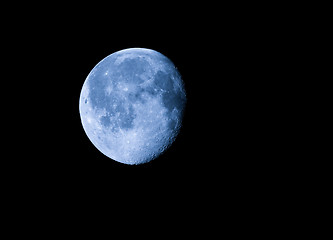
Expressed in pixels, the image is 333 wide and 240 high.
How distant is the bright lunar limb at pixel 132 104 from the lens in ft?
7.16

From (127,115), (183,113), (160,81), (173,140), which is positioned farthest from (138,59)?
(173,140)

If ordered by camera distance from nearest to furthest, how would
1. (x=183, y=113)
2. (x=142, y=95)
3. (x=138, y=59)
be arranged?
(x=142, y=95) → (x=138, y=59) → (x=183, y=113)

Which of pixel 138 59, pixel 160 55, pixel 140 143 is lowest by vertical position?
pixel 140 143

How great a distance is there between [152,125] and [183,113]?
45 cm

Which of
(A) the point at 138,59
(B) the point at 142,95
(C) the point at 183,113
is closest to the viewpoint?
(B) the point at 142,95

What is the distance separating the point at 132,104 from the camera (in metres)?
2.16

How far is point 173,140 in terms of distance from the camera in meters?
2.61

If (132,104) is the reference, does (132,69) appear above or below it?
above

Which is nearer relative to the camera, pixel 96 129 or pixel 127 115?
pixel 127 115

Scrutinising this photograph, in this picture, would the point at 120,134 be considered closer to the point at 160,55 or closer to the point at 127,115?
the point at 127,115

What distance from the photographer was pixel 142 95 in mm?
2170

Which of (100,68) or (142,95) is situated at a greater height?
(100,68)

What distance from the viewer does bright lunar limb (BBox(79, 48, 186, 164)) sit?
7.16 ft

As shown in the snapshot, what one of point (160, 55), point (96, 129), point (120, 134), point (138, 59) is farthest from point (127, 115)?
point (160, 55)
